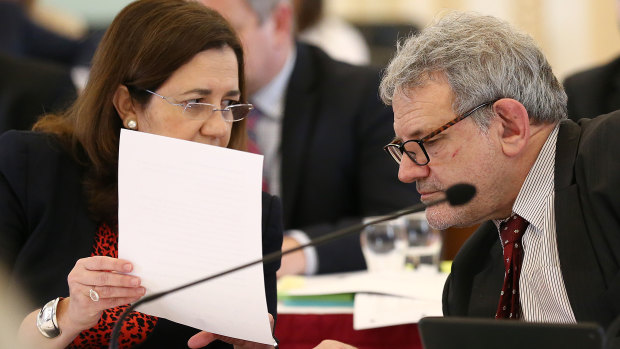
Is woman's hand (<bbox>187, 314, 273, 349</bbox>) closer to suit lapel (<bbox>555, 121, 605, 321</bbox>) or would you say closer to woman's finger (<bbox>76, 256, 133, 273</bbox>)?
woman's finger (<bbox>76, 256, 133, 273</bbox>)

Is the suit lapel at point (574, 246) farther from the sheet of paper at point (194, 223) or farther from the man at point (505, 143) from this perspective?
the sheet of paper at point (194, 223)

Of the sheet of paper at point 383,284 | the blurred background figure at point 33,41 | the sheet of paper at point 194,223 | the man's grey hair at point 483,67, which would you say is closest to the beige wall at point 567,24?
the blurred background figure at point 33,41

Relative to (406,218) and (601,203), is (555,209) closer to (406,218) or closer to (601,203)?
(601,203)

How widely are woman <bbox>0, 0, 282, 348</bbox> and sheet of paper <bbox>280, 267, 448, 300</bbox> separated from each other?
1.17 ft

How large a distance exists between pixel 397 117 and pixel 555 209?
0.34 meters

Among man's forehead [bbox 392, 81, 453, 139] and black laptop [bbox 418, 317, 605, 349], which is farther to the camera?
man's forehead [bbox 392, 81, 453, 139]

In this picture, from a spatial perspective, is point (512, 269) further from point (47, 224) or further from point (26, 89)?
point (26, 89)

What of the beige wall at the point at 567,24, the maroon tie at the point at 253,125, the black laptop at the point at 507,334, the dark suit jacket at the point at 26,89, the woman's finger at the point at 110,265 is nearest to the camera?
the black laptop at the point at 507,334

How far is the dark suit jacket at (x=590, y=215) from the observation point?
1.39 metres

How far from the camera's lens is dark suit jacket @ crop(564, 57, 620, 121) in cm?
302

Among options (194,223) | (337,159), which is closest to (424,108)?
(194,223)

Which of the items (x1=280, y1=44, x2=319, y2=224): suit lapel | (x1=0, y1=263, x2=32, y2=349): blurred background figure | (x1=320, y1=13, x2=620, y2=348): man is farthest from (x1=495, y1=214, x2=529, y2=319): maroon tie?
(x1=280, y1=44, x2=319, y2=224): suit lapel

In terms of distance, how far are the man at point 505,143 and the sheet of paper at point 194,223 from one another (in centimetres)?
21

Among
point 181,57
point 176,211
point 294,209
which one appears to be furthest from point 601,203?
point 294,209
